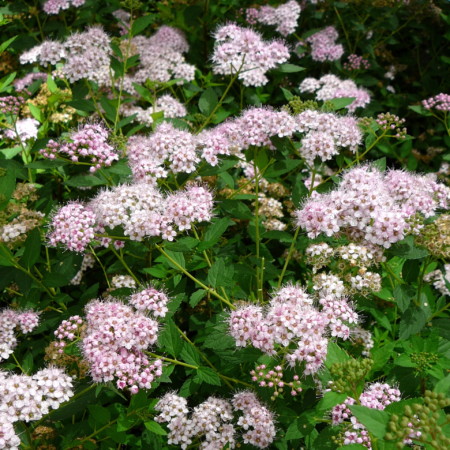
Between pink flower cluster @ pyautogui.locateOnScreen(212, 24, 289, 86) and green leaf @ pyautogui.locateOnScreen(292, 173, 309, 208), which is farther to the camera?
pink flower cluster @ pyautogui.locateOnScreen(212, 24, 289, 86)

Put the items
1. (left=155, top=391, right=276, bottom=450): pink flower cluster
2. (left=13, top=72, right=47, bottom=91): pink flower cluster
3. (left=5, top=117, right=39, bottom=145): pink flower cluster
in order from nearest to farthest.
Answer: (left=155, top=391, right=276, bottom=450): pink flower cluster → (left=5, top=117, right=39, bottom=145): pink flower cluster → (left=13, top=72, right=47, bottom=91): pink flower cluster

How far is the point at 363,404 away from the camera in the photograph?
6.89ft

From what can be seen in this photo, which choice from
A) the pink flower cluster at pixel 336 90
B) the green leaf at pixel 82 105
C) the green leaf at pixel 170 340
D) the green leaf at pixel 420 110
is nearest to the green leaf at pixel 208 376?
the green leaf at pixel 170 340

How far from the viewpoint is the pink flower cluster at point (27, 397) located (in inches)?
75.0

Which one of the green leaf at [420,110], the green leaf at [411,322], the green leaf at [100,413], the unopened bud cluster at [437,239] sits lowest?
the green leaf at [411,322]

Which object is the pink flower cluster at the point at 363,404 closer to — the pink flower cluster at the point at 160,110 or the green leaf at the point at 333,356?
the green leaf at the point at 333,356

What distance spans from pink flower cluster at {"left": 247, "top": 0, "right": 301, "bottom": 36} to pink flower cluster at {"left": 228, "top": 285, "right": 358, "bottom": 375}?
9.45ft

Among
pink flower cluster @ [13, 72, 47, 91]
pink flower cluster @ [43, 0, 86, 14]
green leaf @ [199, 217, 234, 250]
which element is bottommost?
green leaf @ [199, 217, 234, 250]

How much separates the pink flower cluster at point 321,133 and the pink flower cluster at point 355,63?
1727mm

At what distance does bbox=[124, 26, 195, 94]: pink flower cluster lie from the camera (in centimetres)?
401

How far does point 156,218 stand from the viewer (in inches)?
91.7

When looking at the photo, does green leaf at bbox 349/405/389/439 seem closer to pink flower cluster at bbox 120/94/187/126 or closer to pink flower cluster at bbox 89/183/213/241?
pink flower cluster at bbox 89/183/213/241

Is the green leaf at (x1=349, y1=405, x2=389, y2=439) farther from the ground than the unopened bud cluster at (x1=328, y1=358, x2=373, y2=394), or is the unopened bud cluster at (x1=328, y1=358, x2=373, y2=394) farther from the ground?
the green leaf at (x1=349, y1=405, x2=389, y2=439)

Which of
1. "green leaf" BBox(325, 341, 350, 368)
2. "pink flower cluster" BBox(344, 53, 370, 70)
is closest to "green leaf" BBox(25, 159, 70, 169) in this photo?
"green leaf" BBox(325, 341, 350, 368)
